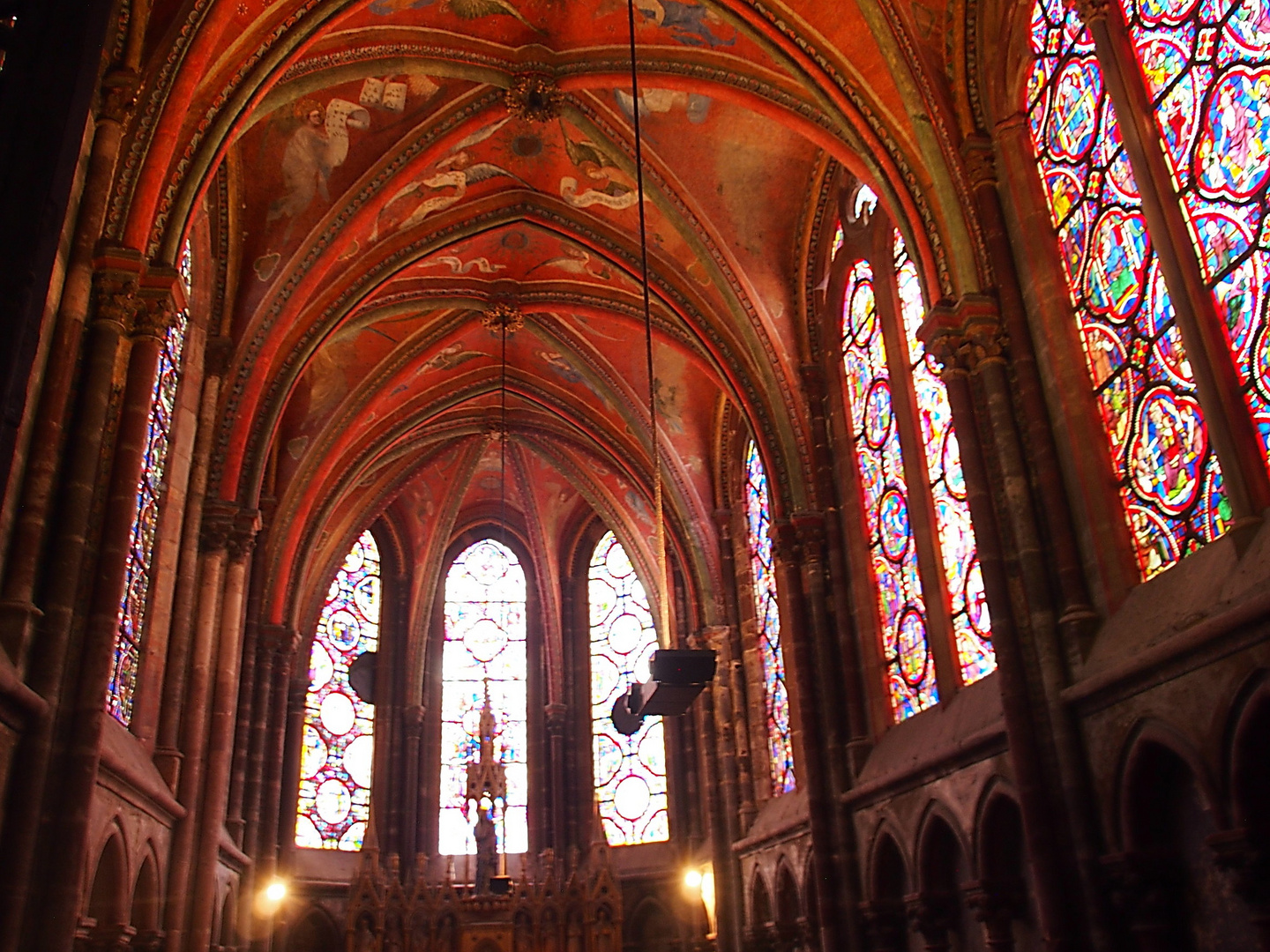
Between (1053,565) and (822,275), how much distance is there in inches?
272

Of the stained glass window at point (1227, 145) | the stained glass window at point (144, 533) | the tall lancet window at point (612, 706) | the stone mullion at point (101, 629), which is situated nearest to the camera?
the stone mullion at point (101, 629)

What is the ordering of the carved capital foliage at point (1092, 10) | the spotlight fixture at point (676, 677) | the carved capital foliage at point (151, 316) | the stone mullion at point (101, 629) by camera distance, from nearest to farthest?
1. the stone mullion at point (101, 629)
2. the carved capital foliage at point (1092, 10)
3. the carved capital foliage at point (151, 316)
4. the spotlight fixture at point (676, 677)

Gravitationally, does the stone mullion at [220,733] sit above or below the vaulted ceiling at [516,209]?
below

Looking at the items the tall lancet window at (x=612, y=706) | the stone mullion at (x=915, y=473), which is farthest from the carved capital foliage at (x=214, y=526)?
the tall lancet window at (x=612, y=706)

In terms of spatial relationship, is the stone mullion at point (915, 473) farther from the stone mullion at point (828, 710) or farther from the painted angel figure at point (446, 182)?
the painted angel figure at point (446, 182)

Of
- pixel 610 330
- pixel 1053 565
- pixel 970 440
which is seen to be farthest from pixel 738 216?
pixel 1053 565

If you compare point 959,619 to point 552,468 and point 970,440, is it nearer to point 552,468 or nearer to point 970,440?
point 970,440

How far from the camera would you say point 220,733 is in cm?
1409

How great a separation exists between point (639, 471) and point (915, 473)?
29.5ft

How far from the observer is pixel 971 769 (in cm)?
1062

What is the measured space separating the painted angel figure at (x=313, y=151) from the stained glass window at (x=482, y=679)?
1131cm

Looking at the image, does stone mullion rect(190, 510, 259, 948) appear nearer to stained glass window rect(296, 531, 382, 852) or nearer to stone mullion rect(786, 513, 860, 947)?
stone mullion rect(786, 513, 860, 947)

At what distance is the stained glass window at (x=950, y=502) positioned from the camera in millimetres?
11539

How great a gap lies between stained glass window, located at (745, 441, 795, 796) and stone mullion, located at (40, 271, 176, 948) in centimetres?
909
